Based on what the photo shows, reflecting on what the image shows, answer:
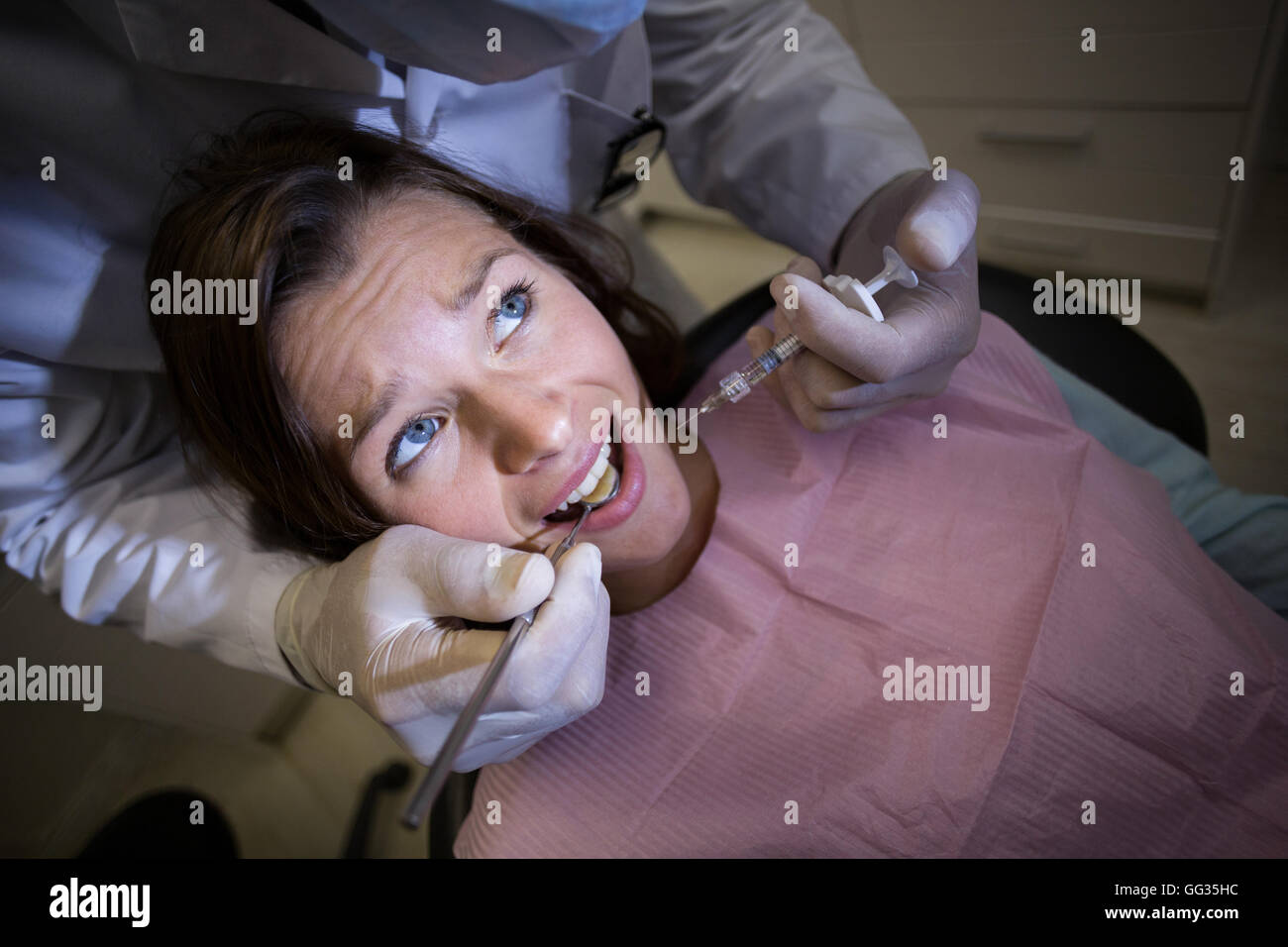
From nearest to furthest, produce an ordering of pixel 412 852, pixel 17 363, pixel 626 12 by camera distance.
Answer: pixel 626 12 → pixel 17 363 → pixel 412 852

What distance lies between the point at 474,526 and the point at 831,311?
395 millimetres

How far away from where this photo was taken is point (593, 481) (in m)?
0.81

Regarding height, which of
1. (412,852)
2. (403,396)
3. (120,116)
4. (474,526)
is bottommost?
(412,852)

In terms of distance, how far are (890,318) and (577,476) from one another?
0.36 meters

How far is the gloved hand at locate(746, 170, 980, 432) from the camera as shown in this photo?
728mm

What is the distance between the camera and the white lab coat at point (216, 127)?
2.46ft

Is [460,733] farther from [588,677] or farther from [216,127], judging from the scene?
[216,127]

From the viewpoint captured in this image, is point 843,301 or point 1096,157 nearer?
point 843,301

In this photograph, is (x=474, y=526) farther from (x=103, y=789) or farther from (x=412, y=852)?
(x=412, y=852)

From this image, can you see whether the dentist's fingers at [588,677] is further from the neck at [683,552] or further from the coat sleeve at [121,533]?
the coat sleeve at [121,533]

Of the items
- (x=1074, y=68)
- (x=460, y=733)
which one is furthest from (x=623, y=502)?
(x=1074, y=68)

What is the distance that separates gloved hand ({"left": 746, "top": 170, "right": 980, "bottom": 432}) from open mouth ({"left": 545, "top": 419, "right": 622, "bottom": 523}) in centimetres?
19

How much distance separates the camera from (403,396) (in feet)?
2.42
